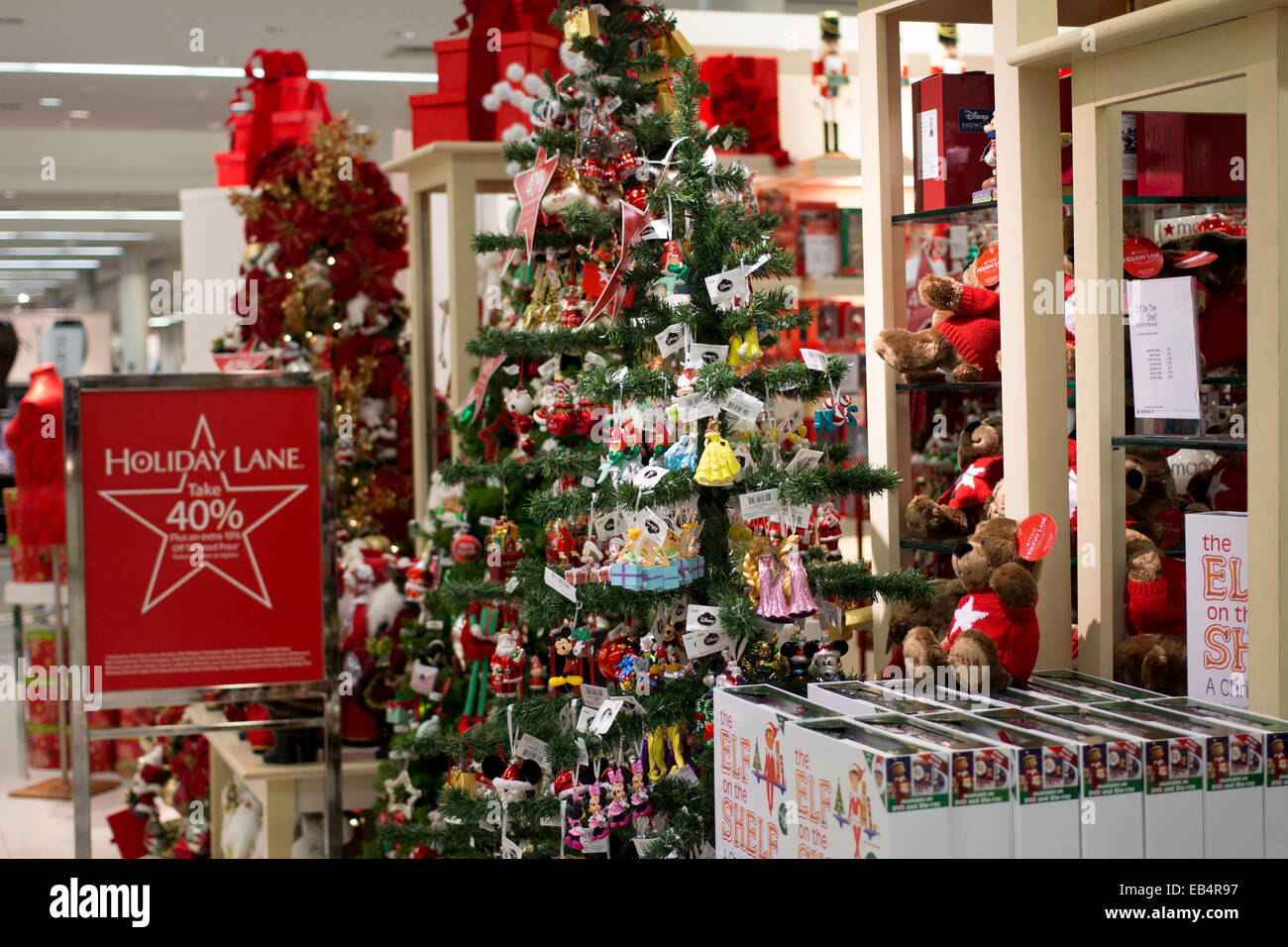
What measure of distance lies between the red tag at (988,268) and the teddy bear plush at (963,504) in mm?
339

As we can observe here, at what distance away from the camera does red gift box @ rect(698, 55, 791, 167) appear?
18.0 ft

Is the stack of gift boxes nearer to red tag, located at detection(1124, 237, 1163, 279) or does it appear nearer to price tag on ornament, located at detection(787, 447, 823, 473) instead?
price tag on ornament, located at detection(787, 447, 823, 473)

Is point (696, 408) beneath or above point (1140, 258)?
beneath

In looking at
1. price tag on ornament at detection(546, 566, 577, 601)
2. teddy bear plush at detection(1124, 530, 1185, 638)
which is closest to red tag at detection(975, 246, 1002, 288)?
teddy bear plush at detection(1124, 530, 1185, 638)

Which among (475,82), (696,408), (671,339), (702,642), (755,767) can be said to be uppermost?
(475,82)

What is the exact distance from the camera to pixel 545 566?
8.52 feet

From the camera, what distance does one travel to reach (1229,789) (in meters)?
1.84

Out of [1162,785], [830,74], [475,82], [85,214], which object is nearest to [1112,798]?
[1162,785]

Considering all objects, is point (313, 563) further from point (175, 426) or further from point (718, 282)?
point (718, 282)

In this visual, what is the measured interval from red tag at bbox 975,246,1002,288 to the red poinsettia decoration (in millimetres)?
2404

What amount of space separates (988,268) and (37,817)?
450cm

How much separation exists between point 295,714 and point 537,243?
1.84 meters

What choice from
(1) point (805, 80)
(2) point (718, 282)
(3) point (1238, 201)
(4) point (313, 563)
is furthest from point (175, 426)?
(1) point (805, 80)

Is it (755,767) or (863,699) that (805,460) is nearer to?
(863,699)
